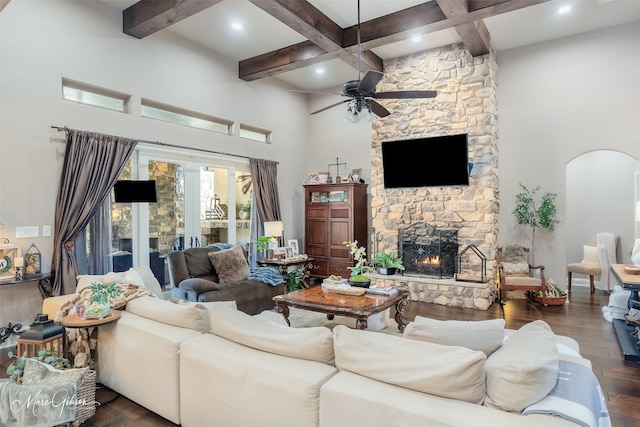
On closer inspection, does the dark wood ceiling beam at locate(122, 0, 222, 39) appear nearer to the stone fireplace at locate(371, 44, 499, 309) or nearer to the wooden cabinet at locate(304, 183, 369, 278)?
the stone fireplace at locate(371, 44, 499, 309)

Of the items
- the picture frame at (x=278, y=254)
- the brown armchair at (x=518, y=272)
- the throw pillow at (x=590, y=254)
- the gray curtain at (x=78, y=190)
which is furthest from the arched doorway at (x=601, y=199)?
the gray curtain at (x=78, y=190)

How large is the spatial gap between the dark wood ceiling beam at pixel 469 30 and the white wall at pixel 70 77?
374 centimetres

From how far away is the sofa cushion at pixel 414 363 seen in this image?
148cm

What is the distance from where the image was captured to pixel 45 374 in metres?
2.35

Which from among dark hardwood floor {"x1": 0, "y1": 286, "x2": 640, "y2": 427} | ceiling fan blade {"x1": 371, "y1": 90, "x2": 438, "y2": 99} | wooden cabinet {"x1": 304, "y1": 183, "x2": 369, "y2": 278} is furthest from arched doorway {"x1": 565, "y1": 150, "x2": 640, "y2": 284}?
ceiling fan blade {"x1": 371, "y1": 90, "x2": 438, "y2": 99}

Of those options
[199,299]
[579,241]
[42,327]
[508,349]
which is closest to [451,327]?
[508,349]

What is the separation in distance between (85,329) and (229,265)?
2192 mm

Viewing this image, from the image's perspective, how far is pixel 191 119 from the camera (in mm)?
5766

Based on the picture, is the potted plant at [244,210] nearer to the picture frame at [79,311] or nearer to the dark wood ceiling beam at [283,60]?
the dark wood ceiling beam at [283,60]

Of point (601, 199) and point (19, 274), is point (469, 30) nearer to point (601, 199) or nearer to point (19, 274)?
point (601, 199)

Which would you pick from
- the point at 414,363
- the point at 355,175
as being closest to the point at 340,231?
the point at 355,175

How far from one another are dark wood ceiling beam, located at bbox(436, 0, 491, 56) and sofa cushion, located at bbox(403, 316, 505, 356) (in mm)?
3680

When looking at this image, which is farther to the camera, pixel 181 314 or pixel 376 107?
pixel 376 107

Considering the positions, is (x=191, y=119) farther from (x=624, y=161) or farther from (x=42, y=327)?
(x=624, y=161)
